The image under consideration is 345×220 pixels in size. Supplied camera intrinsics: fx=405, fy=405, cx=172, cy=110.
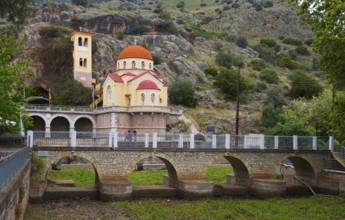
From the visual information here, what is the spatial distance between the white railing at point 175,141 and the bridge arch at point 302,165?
924mm

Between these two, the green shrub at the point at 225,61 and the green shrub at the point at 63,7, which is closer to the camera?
the green shrub at the point at 225,61

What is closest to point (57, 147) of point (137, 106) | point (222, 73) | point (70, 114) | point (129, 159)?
point (129, 159)

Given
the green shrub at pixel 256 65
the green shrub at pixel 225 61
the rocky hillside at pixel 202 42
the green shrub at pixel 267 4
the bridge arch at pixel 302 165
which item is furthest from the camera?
the green shrub at pixel 267 4

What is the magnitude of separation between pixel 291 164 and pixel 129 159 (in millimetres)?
15671

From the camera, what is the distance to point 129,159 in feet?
86.0

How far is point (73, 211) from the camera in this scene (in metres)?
22.0

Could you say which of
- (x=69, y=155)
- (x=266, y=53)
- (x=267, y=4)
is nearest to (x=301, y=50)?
(x=266, y=53)

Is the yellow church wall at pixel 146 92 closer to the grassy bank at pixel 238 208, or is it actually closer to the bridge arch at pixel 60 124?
the bridge arch at pixel 60 124

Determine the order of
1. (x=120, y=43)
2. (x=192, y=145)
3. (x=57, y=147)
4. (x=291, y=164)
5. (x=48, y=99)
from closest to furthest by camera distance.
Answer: (x=57, y=147)
(x=192, y=145)
(x=291, y=164)
(x=48, y=99)
(x=120, y=43)

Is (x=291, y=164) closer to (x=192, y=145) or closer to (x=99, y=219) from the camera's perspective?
(x=192, y=145)

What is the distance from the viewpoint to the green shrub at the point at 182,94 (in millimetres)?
66250

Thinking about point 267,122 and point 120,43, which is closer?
point 267,122

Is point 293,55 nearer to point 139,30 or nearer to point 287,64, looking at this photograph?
point 287,64

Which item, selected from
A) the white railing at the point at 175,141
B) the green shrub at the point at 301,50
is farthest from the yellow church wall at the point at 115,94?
the green shrub at the point at 301,50
